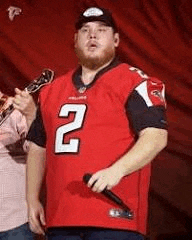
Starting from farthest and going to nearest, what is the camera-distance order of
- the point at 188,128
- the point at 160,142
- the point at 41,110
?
the point at 188,128 → the point at 41,110 → the point at 160,142

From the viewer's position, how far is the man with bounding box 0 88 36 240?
172 centimetres

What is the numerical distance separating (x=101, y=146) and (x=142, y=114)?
0.13m

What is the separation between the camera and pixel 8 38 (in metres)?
2.12

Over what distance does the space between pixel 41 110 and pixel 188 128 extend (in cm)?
64

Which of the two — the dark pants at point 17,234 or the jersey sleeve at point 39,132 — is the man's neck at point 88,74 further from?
Answer: the dark pants at point 17,234

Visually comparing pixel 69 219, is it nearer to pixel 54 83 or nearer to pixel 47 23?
pixel 54 83

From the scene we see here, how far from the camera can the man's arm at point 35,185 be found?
1.51 m

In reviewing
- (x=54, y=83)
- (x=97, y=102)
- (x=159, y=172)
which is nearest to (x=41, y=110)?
(x=54, y=83)

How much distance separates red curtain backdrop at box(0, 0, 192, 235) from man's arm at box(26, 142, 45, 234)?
1.85 feet

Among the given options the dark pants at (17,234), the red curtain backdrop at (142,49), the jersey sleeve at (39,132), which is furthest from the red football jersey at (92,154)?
the red curtain backdrop at (142,49)

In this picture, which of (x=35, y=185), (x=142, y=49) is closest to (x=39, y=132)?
(x=35, y=185)

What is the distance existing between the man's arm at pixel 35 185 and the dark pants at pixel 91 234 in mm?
108

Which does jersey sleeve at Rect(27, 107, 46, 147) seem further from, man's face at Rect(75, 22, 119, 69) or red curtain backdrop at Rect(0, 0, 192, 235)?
red curtain backdrop at Rect(0, 0, 192, 235)

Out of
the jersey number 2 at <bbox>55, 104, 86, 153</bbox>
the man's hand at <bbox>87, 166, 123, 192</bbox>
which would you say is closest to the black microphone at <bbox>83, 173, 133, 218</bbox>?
the man's hand at <bbox>87, 166, 123, 192</bbox>
